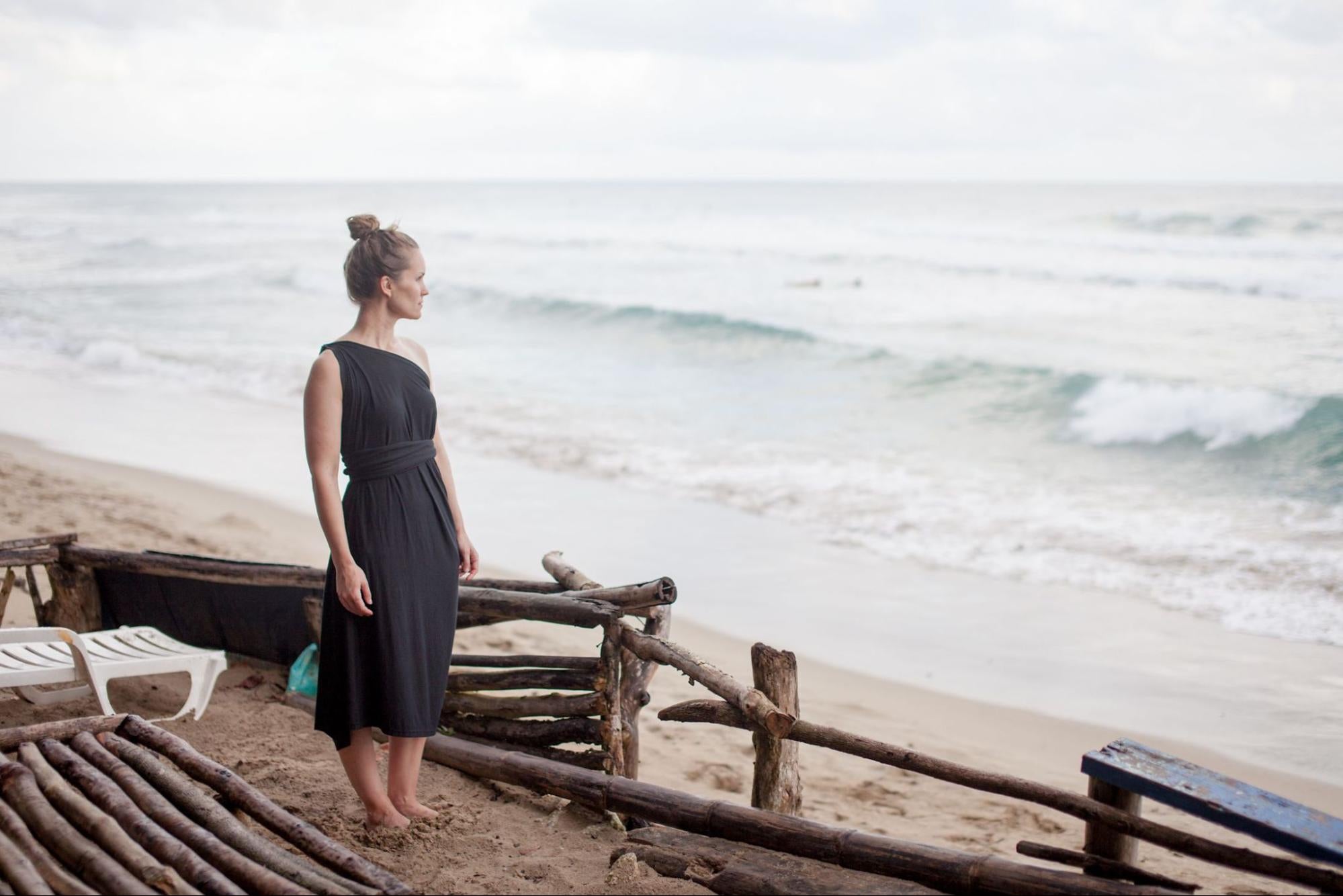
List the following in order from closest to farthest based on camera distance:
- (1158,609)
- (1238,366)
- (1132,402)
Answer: (1158,609) → (1132,402) → (1238,366)

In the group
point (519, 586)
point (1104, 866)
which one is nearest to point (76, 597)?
point (519, 586)

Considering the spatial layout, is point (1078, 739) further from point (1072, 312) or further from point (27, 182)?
point (27, 182)

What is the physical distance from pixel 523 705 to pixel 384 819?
0.90 meters

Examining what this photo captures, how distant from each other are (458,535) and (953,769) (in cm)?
153

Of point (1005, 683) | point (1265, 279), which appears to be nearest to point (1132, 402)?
point (1005, 683)

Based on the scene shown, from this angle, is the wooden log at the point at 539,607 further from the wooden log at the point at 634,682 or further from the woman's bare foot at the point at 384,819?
the woman's bare foot at the point at 384,819

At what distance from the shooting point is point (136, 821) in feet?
8.62

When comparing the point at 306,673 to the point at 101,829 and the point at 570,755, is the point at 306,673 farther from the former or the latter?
the point at 101,829

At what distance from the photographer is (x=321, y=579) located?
4.19 metres

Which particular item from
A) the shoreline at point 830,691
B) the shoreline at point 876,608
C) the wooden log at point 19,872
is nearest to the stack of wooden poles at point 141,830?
the wooden log at point 19,872

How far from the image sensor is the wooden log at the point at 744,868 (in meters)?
2.62

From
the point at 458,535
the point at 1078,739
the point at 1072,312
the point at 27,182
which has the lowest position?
the point at 1078,739

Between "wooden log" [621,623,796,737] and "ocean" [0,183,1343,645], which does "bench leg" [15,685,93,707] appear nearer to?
"wooden log" [621,623,796,737]

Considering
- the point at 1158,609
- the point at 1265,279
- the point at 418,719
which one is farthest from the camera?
the point at 1265,279
